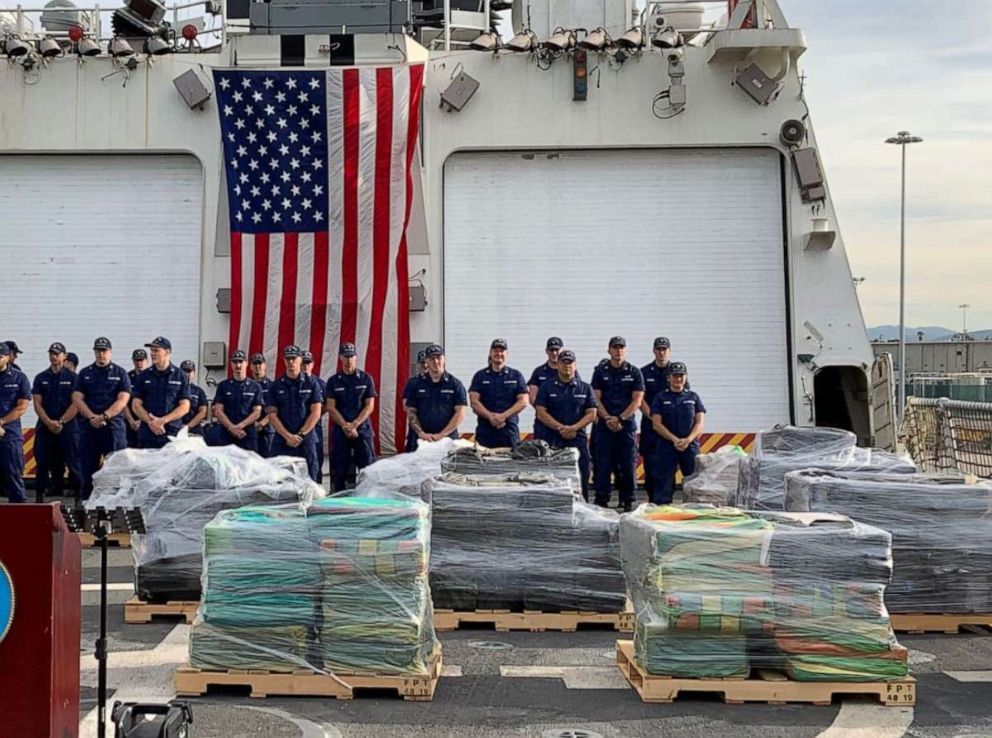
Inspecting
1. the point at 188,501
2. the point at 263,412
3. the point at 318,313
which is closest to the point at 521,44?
the point at 318,313

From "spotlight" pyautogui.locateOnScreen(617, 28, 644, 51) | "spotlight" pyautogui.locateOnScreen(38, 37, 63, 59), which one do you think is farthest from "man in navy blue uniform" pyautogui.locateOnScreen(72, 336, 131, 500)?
"spotlight" pyautogui.locateOnScreen(617, 28, 644, 51)

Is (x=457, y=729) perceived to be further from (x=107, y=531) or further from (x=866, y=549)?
(x=866, y=549)

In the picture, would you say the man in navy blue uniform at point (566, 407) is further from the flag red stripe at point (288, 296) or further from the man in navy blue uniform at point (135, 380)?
the man in navy blue uniform at point (135, 380)

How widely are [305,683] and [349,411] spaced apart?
5368 millimetres

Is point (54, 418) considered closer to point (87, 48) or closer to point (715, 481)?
point (87, 48)

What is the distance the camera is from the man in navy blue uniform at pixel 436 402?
10.6 meters

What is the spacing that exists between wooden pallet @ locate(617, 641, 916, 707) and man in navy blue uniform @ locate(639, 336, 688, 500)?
5327 millimetres

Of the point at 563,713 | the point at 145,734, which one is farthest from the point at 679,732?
the point at 145,734

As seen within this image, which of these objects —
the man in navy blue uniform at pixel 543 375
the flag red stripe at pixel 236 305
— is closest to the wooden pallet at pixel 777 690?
the man in navy blue uniform at pixel 543 375

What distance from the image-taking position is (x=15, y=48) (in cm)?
1217

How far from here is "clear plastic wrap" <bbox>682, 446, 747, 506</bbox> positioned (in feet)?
33.7

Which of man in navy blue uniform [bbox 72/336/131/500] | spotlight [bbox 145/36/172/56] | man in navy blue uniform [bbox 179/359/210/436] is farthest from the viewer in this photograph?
spotlight [bbox 145/36/172/56]

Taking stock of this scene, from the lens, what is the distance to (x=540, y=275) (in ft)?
39.6

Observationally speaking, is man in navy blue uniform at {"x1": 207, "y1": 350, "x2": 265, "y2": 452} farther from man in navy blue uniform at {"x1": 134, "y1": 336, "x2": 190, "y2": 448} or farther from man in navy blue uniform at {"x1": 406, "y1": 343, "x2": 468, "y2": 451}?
man in navy blue uniform at {"x1": 406, "y1": 343, "x2": 468, "y2": 451}
